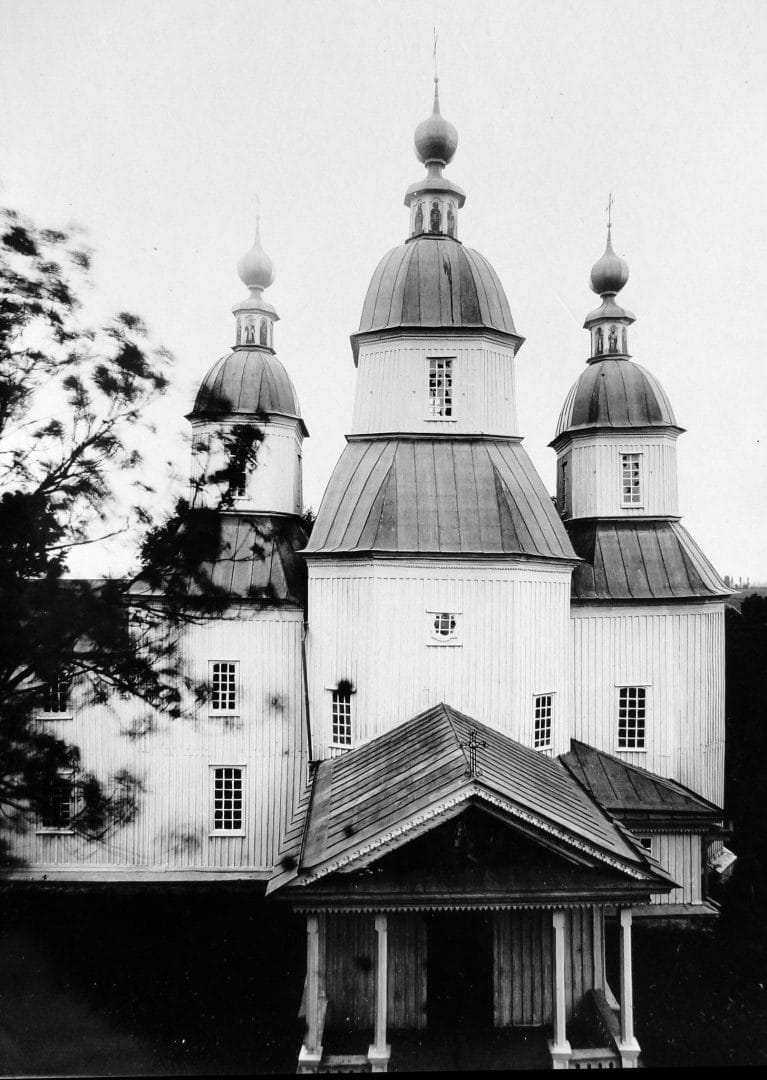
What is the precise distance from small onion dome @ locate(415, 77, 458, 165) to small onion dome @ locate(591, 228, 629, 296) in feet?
19.0

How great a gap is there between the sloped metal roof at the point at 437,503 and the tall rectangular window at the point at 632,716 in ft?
15.2

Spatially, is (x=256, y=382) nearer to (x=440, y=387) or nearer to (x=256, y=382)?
(x=256, y=382)

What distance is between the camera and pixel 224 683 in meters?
16.6

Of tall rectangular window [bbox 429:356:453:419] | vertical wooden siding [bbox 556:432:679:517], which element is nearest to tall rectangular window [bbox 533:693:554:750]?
vertical wooden siding [bbox 556:432:679:517]

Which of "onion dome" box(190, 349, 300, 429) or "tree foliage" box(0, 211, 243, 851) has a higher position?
"onion dome" box(190, 349, 300, 429)

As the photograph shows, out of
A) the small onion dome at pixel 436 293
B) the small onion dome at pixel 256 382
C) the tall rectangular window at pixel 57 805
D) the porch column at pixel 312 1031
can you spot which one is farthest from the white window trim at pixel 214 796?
the small onion dome at pixel 436 293

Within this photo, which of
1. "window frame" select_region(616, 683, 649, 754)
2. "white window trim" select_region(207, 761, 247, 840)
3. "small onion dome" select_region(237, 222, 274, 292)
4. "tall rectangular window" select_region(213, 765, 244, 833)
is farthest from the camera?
"small onion dome" select_region(237, 222, 274, 292)

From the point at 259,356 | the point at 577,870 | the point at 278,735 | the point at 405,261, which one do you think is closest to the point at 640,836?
the point at 577,870

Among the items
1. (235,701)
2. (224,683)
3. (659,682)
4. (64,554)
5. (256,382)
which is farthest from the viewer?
(256,382)

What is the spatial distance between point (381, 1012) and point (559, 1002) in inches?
99.1

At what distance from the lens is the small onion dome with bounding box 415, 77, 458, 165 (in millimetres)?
15984

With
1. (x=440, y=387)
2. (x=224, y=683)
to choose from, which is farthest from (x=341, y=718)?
(x=440, y=387)

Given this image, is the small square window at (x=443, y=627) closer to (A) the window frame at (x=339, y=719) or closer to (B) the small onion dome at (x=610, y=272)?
(A) the window frame at (x=339, y=719)

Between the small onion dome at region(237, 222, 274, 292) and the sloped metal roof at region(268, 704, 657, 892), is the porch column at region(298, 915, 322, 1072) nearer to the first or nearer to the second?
the sloped metal roof at region(268, 704, 657, 892)
